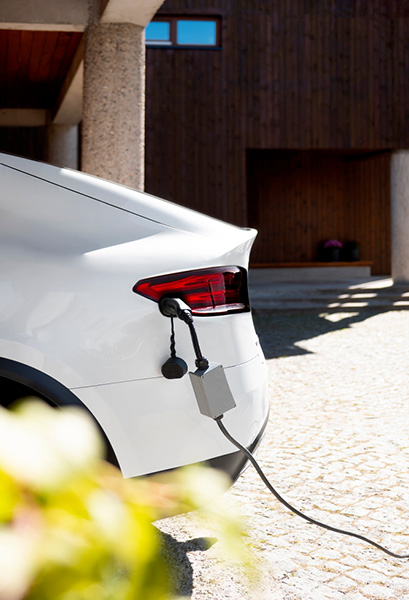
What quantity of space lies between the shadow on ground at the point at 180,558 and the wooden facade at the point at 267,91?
1280cm

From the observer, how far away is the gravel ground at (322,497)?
2.72m

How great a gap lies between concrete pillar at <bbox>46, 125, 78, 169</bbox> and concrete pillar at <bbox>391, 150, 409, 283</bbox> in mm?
6513

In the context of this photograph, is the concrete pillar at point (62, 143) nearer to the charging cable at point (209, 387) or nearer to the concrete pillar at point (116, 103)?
the concrete pillar at point (116, 103)

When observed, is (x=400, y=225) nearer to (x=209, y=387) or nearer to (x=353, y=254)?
(x=353, y=254)

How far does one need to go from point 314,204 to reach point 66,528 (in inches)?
791

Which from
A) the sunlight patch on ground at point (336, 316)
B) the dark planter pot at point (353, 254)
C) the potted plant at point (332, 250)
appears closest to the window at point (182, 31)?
the potted plant at point (332, 250)

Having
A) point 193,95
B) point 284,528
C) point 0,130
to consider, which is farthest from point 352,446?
point 0,130

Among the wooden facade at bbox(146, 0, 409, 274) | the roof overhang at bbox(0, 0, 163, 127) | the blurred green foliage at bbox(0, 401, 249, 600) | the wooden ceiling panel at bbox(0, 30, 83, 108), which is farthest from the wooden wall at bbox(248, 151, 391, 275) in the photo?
the blurred green foliage at bbox(0, 401, 249, 600)

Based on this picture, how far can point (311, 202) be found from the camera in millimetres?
20156

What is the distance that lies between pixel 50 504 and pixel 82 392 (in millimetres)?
1859

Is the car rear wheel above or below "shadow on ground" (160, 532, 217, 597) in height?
above

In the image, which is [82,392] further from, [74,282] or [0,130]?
[0,130]

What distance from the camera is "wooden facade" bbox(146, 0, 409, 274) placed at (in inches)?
613

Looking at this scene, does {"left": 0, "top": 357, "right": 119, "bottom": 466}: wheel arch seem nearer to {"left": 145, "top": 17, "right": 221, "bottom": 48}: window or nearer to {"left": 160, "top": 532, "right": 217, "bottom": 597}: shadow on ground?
{"left": 160, "top": 532, "right": 217, "bottom": 597}: shadow on ground
